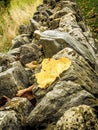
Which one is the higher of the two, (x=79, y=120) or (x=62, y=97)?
(x=79, y=120)

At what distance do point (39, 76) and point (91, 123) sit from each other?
2.12 m

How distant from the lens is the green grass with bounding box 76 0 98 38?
16.6m

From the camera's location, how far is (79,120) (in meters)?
3.24

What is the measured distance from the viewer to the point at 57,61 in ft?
17.4

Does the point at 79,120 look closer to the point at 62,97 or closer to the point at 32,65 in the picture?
the point at 62,97

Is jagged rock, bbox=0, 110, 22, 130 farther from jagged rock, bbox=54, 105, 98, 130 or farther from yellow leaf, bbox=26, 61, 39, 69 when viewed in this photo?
yellow leaf, bbox=26, 61, 39, 69

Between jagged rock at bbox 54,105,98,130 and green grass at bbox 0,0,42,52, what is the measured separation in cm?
1040

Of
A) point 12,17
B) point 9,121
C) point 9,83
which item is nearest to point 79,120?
point 9,121

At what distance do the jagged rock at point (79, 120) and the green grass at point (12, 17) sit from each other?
1040 centimetres

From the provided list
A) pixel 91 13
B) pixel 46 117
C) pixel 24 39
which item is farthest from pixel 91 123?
pixel 91 13

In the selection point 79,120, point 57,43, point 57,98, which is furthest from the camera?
point 57,43

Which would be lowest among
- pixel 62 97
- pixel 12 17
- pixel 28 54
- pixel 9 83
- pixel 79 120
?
pixel 12 17

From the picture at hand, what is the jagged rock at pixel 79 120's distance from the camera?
127 inches

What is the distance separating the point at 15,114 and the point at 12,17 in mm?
14021
